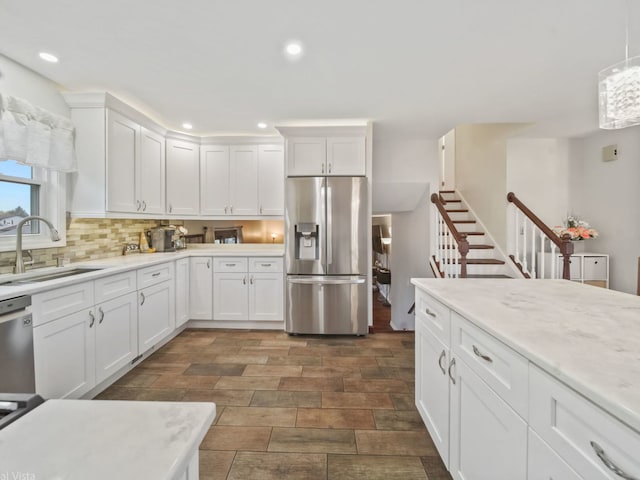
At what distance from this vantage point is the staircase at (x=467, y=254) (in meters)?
3.75

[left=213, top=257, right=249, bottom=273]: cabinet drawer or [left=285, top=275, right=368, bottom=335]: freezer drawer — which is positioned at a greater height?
[left=213, top=257, right=249, bottom=273]: cabinet drawer

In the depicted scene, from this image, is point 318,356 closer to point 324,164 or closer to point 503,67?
point 324,164

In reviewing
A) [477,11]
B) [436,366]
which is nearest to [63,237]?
[436,366]

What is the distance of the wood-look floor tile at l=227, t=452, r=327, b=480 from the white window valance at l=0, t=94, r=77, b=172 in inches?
99.1

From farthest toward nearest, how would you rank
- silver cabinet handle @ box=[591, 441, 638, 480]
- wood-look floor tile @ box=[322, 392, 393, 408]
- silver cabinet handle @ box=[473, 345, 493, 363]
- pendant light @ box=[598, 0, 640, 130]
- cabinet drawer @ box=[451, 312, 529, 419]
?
1. wood-look floor tile @ box=[322, 392, 393, 408]
2. pendant light @ box=[598, 0, 640, 130]
3. silver cabinet handle @ box=[473, 345, 493, 363]
4. cabinet drawer @ box=[451, 312, 529, 419]
5. silver cabinet handle @ box=[591, 441, 638, 480]

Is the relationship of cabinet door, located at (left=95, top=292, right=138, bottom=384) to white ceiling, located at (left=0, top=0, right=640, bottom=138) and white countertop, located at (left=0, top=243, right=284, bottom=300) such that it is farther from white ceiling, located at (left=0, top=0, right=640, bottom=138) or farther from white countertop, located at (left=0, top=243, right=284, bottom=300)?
white ceiling, located at (left=0, top=0, right=640, bottom=138)

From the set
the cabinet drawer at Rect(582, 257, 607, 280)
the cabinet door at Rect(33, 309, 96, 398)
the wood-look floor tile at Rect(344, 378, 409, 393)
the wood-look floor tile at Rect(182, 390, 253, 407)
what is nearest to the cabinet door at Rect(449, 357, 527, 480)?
the wood-look floor tile at Rect(344, 378, 409, 393)

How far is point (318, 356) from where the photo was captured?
10.1 feet

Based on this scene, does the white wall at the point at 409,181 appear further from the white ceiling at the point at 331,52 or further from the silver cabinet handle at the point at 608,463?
the silver cabinet handle at the point at 608,463

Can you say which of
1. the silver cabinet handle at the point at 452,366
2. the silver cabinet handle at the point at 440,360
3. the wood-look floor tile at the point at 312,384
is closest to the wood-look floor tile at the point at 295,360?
the wood-look floor tile at the point at 312,384

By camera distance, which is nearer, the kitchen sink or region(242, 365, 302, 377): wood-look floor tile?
the kitchen sink

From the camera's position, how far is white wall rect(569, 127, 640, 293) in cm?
374

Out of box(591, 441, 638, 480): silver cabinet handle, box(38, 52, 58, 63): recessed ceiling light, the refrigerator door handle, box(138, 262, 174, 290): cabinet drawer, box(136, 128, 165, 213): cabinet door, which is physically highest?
box(38, 52, 58, 63): recessed ceiling light

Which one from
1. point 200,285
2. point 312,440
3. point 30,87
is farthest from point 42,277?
point 312,440
